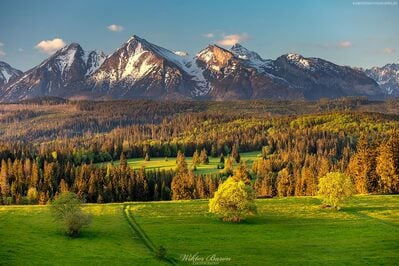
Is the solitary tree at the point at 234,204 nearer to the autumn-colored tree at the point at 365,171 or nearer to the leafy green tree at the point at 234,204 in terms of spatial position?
the leafy green tree at the point at 234,204

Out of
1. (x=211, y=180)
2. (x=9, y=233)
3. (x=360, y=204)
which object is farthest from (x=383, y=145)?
(x=9, y=233)

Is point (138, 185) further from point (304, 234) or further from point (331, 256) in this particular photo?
point (331, 256)

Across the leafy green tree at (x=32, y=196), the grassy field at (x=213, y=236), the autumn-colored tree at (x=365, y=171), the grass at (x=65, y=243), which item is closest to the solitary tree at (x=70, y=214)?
the grass at (x=65, y=243)

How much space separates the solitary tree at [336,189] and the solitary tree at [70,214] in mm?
53207

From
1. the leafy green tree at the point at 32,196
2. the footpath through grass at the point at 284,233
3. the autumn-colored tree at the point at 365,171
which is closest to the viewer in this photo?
the footpath through grass at the point at 284,233

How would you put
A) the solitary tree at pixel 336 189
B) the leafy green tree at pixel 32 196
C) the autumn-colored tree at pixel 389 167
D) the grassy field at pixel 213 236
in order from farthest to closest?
the leafy green tree at pixel 32 196, the autumn-colored tree at pixel 389 167, the solitary tree at pixel 336 189, the grassy field at pixel 213 236

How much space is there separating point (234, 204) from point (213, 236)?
1481cm

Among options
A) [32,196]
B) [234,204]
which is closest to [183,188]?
[32,196]

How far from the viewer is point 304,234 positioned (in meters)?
91.9

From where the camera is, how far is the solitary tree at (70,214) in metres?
89.4

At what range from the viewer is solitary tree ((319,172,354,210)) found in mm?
112750

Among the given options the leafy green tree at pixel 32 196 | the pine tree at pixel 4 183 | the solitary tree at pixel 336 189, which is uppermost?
the solitary tree at pixel 336 189

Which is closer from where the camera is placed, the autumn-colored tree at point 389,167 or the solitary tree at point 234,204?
the solitary tree at point 234,204

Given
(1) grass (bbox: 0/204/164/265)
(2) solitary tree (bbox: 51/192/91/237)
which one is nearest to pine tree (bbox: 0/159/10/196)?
(1) grass (bbox: 0/204/164/265)
